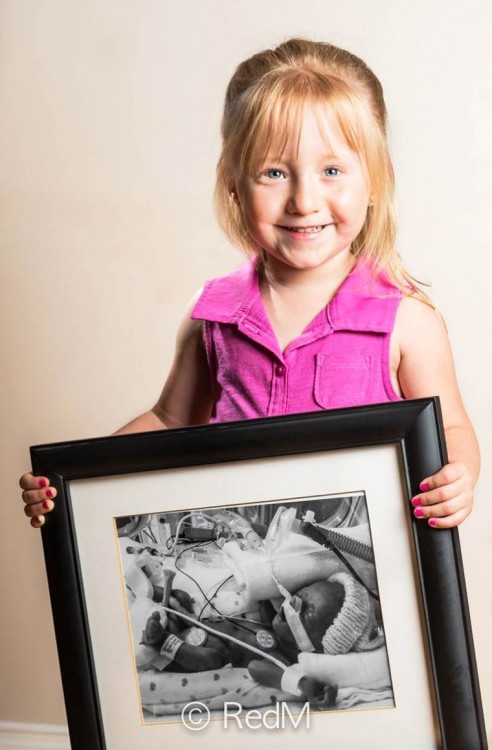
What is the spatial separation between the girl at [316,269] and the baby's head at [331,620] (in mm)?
174

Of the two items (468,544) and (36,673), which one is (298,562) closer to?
(468,544)

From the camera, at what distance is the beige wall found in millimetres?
1320

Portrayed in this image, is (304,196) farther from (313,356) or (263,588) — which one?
(263,588)

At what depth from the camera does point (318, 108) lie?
0.81 metres

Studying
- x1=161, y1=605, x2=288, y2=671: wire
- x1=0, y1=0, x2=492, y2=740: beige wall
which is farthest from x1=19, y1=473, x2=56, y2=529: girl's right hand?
x1=0, y1=0, x2=492, y2=740: beige wall

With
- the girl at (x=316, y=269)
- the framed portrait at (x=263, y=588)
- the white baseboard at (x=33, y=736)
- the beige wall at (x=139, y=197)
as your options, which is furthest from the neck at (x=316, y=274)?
the white baseboard at (x=33, y=736)

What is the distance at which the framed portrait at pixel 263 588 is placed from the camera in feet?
2.17

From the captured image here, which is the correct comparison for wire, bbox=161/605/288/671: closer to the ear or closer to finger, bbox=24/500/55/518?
finger, bbox=24/500/55/518

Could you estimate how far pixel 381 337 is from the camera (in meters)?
0.84

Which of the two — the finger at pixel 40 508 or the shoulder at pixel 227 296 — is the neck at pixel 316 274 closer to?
the shoulder at pixel 227 296

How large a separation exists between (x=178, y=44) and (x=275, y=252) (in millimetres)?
720

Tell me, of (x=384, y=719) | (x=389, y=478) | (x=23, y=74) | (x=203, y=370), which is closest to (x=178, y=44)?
(x=23, y=74)

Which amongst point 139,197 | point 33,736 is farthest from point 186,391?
point 33,736

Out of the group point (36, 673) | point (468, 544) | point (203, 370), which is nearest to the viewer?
point (203, 370)
